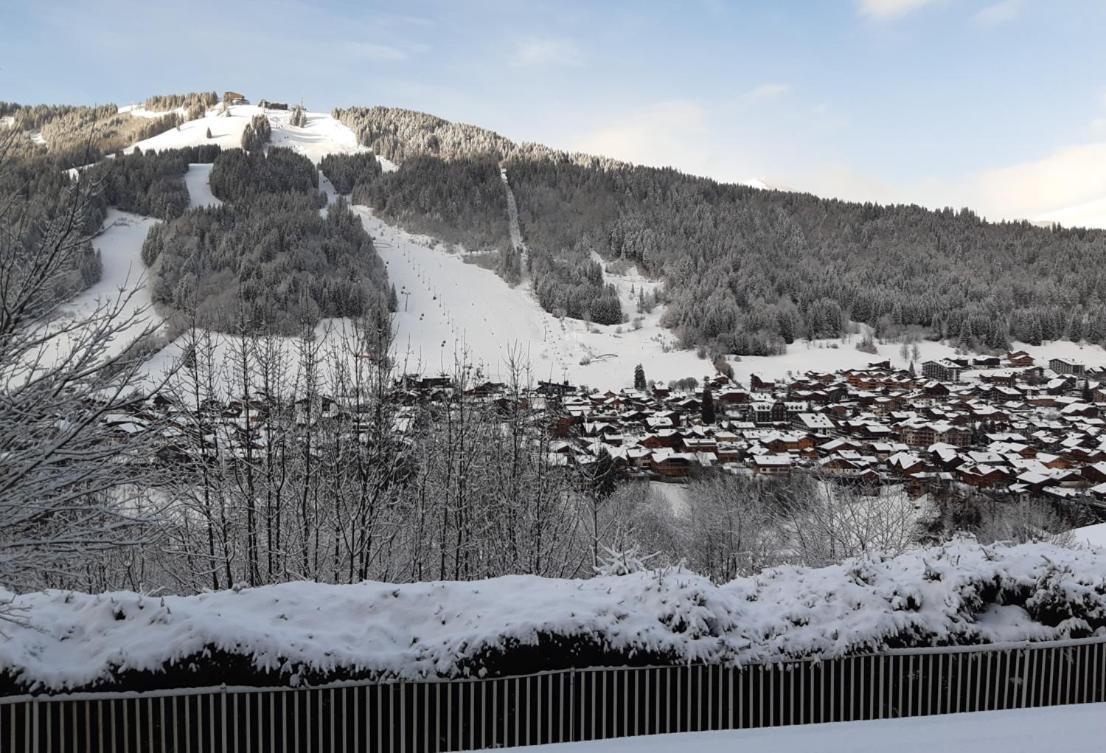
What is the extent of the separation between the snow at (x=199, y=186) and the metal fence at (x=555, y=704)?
120 meters

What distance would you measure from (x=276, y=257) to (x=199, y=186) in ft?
180

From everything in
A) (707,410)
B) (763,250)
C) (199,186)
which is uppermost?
(199,186)

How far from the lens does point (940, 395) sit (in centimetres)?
5516


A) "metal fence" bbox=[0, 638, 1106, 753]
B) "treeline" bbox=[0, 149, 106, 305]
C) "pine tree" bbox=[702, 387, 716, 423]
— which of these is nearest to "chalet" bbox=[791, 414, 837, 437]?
"pine tree" bbox=[702, 387, 716, 423]

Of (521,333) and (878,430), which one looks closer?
(878,430)

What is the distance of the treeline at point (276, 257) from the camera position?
237 ft

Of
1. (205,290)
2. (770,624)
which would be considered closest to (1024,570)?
(770,624)

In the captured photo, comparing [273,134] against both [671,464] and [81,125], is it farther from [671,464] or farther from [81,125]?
[671,464]

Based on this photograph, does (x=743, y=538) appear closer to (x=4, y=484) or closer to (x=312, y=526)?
(x=312, y=526)

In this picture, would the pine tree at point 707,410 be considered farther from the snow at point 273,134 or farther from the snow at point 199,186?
the snow at point 273,134

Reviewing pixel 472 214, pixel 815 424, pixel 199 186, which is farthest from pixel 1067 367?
pixel 199 186

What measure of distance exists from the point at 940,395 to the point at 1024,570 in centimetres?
5586

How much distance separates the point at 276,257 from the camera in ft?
268

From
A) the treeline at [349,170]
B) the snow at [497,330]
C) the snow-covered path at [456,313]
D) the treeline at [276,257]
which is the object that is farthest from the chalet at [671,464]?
the treeline at [349,170]
